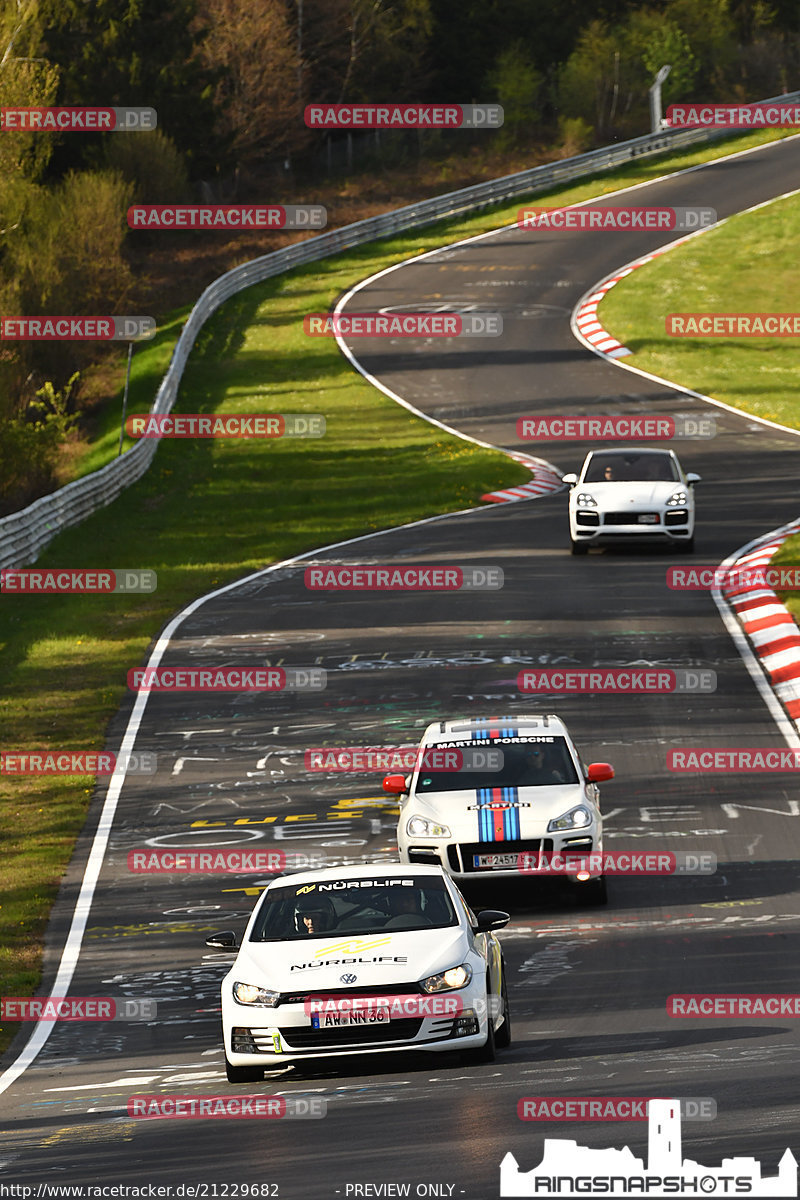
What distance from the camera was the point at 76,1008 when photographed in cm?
1355

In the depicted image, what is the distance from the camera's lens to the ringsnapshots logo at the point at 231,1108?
9.80 m

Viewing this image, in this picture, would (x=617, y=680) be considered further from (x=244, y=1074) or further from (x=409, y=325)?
(x=409, y=325)

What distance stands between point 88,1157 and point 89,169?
198 ft

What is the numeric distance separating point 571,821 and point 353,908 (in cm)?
372

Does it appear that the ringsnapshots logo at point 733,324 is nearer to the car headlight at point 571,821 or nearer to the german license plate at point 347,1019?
the car headlight at point 571,821

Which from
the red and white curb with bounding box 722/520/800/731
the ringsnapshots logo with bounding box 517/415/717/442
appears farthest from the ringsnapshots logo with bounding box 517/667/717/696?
the ringsnapshots logo with bounding box 517/415/717/442

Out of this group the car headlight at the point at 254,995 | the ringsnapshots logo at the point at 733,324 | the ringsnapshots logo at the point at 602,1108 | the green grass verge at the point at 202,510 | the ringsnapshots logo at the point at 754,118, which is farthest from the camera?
the ringsnapshots logo at the point at 754,118

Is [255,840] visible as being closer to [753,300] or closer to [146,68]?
[753,300]

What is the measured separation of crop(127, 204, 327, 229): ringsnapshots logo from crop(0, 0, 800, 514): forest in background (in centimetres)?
70

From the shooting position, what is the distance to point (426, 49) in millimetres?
89375

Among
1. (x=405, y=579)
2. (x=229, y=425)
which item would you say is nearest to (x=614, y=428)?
(x=229, y=425)

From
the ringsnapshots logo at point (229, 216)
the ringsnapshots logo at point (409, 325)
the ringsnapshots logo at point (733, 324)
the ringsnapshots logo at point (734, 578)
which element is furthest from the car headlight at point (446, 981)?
the ringsnapshots logo at point (229, 216)

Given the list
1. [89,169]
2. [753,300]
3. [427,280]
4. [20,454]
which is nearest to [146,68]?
[89,169]

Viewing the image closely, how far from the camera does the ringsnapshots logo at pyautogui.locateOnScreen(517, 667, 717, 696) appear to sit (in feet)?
70.7
